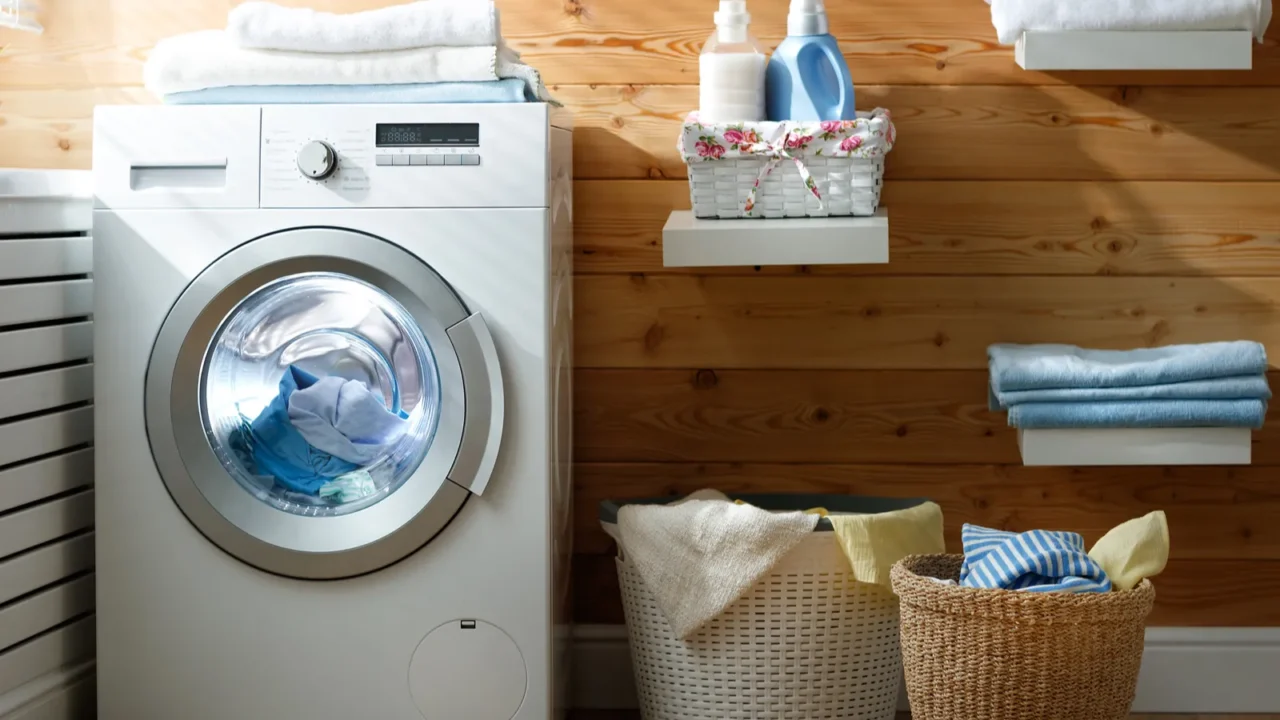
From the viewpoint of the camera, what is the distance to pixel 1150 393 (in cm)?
174

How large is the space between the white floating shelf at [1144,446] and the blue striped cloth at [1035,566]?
9.6 inches

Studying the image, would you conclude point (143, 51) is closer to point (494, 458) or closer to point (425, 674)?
point (494, 458)

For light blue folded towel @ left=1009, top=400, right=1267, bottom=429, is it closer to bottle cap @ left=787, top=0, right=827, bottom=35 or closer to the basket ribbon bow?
the basket ribbon bow

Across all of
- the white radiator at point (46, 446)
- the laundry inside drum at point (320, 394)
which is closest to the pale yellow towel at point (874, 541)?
the laundry inside drum at point (320, 394)

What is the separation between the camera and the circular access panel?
1.62 metres

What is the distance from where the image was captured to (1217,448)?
176 cm

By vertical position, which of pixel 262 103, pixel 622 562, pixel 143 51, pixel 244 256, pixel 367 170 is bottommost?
pixel 622 562

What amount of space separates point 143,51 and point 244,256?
0.67 meters

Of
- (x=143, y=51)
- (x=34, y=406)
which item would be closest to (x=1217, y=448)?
(x=34, y=406)

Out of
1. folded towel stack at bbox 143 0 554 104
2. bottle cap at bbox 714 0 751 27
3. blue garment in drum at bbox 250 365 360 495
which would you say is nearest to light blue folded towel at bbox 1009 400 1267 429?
bottle cap at bbox 714 0 751 27

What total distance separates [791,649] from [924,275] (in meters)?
0.67

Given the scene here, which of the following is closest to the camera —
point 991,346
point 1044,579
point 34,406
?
point 1044,579

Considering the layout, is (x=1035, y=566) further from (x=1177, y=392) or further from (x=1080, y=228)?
(x=1080, y=228)

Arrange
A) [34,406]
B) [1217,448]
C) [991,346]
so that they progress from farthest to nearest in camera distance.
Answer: [991,346] < [1217,448] < [34,406]
